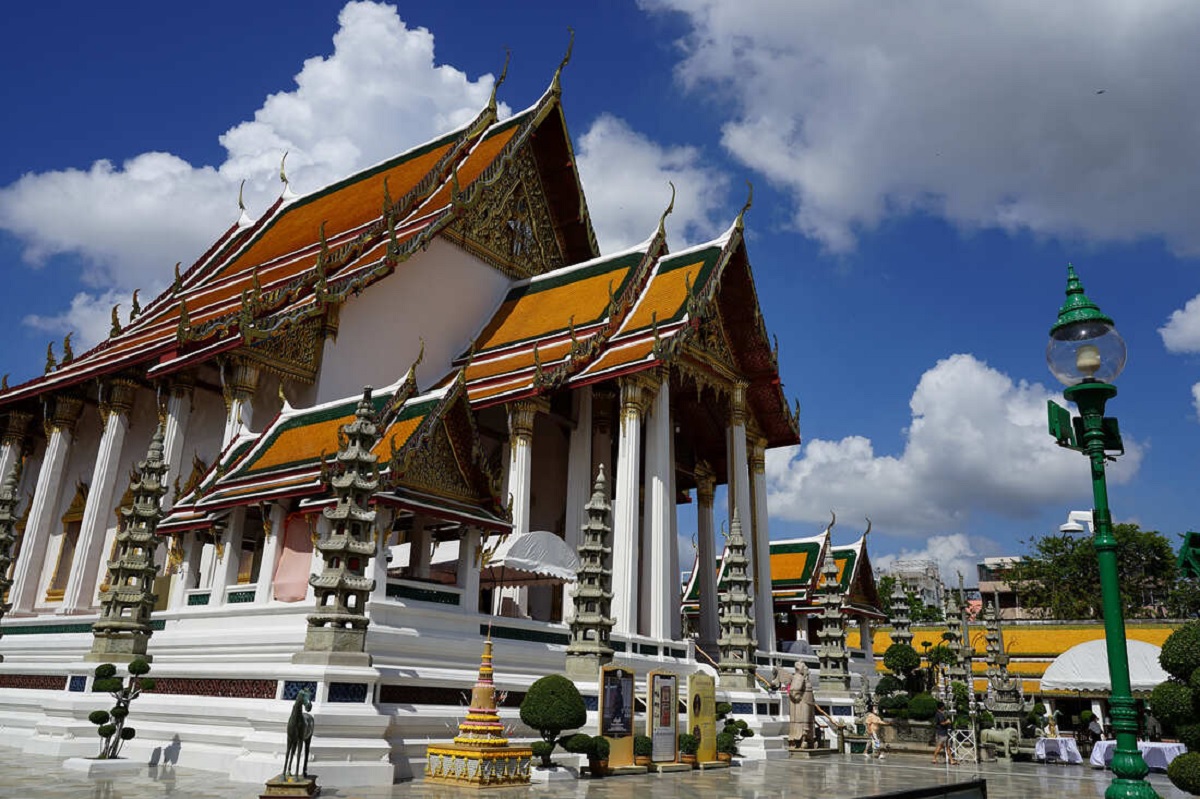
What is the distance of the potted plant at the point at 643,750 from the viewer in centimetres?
1071

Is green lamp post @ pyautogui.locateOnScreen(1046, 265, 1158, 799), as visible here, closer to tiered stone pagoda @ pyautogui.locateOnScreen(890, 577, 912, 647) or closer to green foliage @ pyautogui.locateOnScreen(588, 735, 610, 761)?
green foliage @ pyautogui.locateOnScreen(588, 735, 610, 761)

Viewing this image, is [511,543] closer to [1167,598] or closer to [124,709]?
[124,709]

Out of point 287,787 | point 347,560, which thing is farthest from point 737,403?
point 287,787

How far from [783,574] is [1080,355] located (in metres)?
23.2

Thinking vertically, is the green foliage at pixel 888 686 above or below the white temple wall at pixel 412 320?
below

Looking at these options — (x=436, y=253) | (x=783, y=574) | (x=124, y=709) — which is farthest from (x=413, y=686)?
(x=783, y=574)

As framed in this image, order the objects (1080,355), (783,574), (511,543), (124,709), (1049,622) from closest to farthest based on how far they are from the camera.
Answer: (1080,355)
(124,709)
(511,543)
(783,574)
(1049,622)

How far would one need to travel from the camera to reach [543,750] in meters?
9.26

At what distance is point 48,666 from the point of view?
1106cm

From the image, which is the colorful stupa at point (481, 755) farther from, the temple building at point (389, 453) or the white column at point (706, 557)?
the white column at point (706, 557)

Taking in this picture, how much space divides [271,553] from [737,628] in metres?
7.41

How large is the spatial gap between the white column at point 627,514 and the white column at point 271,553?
5.66 m

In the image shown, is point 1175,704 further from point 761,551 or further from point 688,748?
point 761,551

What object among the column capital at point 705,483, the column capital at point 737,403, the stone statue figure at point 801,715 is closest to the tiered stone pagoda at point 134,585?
the stone statue figure at point 801,715
